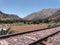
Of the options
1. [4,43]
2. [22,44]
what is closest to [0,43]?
[4,43]

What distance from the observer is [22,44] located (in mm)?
10492

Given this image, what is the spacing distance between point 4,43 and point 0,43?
249 mm

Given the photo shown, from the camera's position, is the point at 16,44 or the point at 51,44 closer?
the point at 16,44

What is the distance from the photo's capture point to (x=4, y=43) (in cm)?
1049

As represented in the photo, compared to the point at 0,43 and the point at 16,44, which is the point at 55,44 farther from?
the point at 0,43

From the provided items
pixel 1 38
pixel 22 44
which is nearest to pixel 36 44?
pixel 22 44

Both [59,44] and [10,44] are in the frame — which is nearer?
[10,44]

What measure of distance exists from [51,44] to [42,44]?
72cm

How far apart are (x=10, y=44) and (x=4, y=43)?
0.33 m

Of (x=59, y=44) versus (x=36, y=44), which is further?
(x=59, y=44)

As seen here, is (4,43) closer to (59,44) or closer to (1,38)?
(1,38)

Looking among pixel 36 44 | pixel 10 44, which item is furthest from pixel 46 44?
pixel 10 44

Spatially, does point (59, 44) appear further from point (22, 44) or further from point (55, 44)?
point (22, 44)

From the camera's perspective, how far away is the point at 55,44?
11.4 meters
